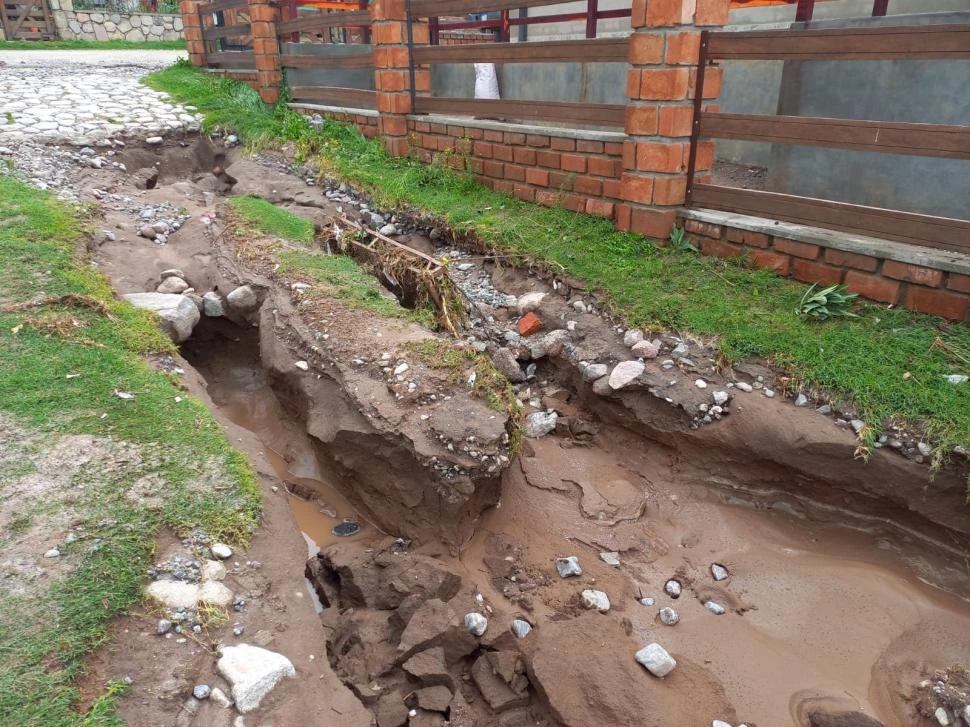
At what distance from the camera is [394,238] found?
19.9 feet

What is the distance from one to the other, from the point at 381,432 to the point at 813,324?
2533 millimetres

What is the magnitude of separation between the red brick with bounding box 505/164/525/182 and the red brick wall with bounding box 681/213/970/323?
64.8 inches

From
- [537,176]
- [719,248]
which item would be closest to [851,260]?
A: [719,248]

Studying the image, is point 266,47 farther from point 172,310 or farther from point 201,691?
point 201,691

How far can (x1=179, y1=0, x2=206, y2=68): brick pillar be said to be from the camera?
1075 cm

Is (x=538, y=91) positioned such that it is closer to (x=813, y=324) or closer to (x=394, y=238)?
(x=394, y=238)

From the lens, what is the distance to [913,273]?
3.91 meters

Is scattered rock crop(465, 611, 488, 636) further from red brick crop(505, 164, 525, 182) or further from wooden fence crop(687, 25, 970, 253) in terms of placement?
red brick crop(505, 164, 525, 182)

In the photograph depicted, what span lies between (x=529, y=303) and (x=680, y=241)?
3.67 feet

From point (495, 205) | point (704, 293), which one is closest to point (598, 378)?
point (704, 293)

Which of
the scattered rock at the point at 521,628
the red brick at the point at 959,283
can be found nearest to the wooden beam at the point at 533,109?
the red brick at the point at 959,283

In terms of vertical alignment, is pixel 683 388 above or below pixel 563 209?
below

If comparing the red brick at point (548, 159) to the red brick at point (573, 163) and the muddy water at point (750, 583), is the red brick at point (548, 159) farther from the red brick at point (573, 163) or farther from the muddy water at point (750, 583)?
the muddy water at point (750, 583)

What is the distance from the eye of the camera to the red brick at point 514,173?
19.7 feet
